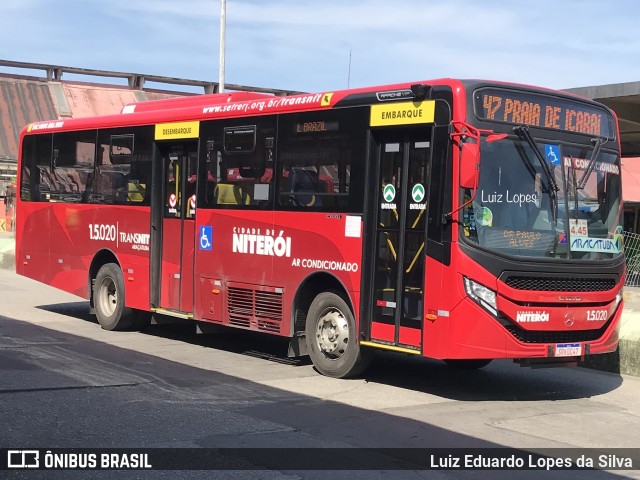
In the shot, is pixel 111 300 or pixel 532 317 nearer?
pixel 532 317

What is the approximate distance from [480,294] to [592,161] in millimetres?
2149

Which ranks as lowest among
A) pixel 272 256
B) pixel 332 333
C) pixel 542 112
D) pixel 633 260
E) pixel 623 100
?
pixel 332 333

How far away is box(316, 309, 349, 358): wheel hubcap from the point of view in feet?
33.1

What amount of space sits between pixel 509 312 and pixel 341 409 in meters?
1.92

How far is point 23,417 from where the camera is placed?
7.46 metres

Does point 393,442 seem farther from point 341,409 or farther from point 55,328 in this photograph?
point 55,328

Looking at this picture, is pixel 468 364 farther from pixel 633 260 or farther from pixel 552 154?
pixel 633 260

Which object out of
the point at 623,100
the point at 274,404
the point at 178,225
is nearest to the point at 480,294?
the point at 274,404

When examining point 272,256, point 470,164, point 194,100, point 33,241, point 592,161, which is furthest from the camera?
point 33,241

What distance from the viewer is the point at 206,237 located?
471 inches

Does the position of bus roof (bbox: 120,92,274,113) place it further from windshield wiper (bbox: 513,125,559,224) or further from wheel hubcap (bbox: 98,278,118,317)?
windshield wiper (bbox: 513,125,559,224)

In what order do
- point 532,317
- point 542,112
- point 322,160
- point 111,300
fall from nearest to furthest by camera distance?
point 532,317 < point 542,112 < point 322,160 < point 111,300

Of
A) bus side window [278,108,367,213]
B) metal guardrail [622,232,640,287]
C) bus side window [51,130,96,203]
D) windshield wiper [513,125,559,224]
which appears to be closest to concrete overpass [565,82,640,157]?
metal guardrail [622,232,640,287]

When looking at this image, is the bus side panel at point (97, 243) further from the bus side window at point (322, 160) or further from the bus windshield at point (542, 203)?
the bus windshield at point (542, 203)
